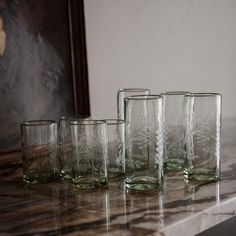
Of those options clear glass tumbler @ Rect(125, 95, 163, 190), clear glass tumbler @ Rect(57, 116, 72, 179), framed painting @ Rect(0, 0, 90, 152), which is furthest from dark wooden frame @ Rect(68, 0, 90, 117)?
clear glass tumbler @ Rect(125, 95, 163, 190)

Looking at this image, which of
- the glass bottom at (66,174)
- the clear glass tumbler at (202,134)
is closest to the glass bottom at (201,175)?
the clear glass tumbler at (202,134)

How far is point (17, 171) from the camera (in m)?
1.23

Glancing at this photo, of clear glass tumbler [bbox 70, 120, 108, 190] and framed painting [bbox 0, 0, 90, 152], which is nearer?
clear glass tumbler [bbox 70, 120, 108, 190]

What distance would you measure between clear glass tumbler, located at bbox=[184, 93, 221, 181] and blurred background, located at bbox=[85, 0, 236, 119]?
1.78 feet

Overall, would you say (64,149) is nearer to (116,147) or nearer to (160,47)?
(116,147)

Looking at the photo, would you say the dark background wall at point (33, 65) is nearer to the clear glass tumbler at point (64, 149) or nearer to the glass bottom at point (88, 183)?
the clear glass tumbler at point (64, 149)

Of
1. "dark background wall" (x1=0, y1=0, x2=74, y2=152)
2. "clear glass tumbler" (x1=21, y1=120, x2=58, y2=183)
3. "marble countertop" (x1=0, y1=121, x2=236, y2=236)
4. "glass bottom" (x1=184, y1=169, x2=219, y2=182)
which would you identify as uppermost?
"dark background wall" (x1=0, y1=0, x2=74, y2=152)

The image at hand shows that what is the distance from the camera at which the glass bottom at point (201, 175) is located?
107 cm

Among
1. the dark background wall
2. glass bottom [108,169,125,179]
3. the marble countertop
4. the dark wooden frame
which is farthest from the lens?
the dark wooden frame

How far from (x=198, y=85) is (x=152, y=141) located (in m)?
1.06

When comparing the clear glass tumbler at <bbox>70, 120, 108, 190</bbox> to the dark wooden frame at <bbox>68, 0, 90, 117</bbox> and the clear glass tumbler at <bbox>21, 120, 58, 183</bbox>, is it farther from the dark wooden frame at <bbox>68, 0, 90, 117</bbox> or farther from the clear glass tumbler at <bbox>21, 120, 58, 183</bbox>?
the dark wooden frame at <bbox>68, 0, 90, 117</bbox>

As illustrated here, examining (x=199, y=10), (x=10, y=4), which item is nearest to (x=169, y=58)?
(x=199, y=10)

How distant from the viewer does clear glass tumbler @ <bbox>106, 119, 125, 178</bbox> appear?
1.08m

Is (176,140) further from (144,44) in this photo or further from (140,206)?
(144,44)
